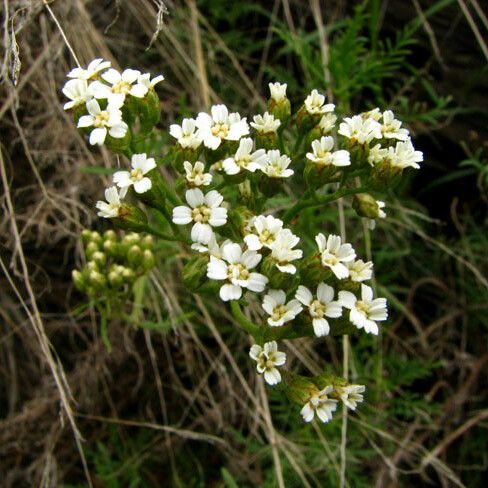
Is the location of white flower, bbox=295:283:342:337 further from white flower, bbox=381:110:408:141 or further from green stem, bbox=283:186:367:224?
white flower, bbox=381:110:408:141

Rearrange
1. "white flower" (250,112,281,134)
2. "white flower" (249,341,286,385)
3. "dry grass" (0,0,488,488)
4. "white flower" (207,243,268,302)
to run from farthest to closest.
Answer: "dry grass" (0,0,488,488) → "white flower" (250,112,281,134) → "white flower" (249,341,286,385) → "white flower" (207,243,268,302)

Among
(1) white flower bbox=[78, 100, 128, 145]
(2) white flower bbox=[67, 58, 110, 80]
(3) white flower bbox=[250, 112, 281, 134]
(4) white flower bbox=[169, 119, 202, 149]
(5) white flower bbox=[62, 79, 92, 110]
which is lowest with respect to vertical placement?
(3) white flower bbox=[250, 112, 281, 134]

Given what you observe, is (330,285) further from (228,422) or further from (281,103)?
(228,422)

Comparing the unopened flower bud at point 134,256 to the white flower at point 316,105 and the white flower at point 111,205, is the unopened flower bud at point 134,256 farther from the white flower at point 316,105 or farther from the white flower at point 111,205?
the white flower at point 316,105

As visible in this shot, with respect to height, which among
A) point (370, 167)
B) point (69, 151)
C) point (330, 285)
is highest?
point (69, 151)

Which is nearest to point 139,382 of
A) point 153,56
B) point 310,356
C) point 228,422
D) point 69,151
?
point 228,422

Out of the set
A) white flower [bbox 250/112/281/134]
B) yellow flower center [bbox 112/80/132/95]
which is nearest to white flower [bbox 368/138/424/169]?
white flower [bbox 250/112/281/134]
